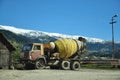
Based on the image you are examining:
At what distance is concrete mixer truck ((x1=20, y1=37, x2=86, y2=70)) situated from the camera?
3594cm

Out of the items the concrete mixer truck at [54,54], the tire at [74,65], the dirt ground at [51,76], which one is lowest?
the dirt ground at [51,76]

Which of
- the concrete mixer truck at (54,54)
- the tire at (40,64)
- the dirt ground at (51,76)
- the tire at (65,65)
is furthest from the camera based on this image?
the tire at (65,65)

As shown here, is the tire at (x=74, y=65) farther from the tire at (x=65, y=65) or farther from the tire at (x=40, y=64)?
the tire at (x=40, y=64)

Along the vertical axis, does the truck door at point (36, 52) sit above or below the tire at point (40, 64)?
above

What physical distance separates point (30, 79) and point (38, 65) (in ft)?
A: 41.4

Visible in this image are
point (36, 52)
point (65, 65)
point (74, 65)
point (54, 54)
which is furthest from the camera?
point (74, 65)

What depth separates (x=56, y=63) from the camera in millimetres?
37781

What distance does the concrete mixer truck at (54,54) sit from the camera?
35.9 m

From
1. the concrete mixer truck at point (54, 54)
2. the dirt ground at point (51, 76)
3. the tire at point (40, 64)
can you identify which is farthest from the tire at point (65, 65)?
the dirt ground at point (51, 76)

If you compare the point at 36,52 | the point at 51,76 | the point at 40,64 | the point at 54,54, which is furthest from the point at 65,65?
the point at 51,76

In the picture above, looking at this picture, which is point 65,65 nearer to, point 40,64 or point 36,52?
point 40,64

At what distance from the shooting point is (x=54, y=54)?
1492 inches

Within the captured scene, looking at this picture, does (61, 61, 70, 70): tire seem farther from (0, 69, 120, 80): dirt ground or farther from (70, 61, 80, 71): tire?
(0, 69, 120, 80): dirt ground

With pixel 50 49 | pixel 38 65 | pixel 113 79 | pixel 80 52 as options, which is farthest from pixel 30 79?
pixel 80 52
